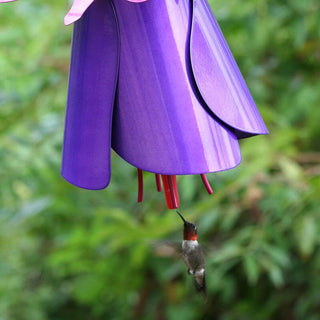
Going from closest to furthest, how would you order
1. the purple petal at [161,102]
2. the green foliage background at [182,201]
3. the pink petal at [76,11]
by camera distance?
1. the pink petal at [76,11]
2. the purple petal at [161,102]
3. the green foliage background at [182,201]

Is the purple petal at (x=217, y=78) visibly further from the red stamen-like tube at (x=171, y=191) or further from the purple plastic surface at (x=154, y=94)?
the red stamen-like tube at (x=171, y=191)

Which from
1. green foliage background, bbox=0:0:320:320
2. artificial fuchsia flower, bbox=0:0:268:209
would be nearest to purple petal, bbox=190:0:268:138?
artificial fuchsia flower, bbox=0:0:268:209

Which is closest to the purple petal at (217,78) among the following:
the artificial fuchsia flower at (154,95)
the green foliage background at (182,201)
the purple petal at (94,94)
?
the artificial fuchsia flower at (154,95)

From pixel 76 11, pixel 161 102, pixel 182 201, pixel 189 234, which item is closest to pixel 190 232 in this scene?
pixel 189 234

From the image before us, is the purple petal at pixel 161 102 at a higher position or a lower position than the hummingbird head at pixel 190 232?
higher

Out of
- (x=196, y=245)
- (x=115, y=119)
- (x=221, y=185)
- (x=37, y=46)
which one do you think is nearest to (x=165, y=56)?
(x=115, y=119)

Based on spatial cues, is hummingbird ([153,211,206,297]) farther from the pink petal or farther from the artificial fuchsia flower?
the pink petal

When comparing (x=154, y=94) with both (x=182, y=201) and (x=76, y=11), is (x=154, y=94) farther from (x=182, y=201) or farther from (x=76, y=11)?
(x=182, y=201)
